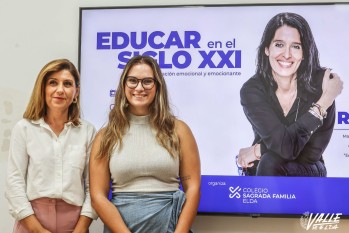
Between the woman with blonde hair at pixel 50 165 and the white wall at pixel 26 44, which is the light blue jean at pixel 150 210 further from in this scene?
the white wall at pixel 26 44

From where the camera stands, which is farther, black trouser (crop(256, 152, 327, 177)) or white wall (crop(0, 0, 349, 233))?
white wall (crop(0, 0, 349, 233))

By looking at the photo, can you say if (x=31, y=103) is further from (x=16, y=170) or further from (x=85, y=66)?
(x=85, y=66)

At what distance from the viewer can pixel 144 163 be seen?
1826mm

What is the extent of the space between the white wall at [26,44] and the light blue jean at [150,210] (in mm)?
1170

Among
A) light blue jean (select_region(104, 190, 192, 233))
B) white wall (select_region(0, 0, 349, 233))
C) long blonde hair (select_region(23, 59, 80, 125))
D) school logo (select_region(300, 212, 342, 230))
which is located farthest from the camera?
white wall (select_region(0, 0, 349, 233))

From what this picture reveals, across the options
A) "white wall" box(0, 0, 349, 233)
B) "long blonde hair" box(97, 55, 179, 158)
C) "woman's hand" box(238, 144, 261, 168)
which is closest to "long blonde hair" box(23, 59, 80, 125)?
"long blonde hair" box(97, 55, 179, 158)

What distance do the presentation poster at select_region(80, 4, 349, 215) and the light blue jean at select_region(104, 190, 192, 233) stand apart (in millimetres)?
698

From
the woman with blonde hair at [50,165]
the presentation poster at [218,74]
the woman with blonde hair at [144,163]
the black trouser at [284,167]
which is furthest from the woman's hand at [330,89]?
the woman with blonde hair at [50,165]

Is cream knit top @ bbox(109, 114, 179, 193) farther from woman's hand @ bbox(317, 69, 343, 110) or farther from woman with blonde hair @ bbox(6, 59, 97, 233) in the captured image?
woman's hand @ bbox(317, 69, 343, 110)

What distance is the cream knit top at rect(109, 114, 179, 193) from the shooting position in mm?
1829

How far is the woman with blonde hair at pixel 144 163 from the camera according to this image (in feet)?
5.98

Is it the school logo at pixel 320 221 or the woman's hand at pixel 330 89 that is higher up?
the woman's hand at pixel 330 89

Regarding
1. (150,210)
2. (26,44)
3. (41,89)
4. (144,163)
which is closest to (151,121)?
(144,163)

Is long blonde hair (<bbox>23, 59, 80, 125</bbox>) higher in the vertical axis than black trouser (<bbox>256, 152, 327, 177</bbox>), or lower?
higher
